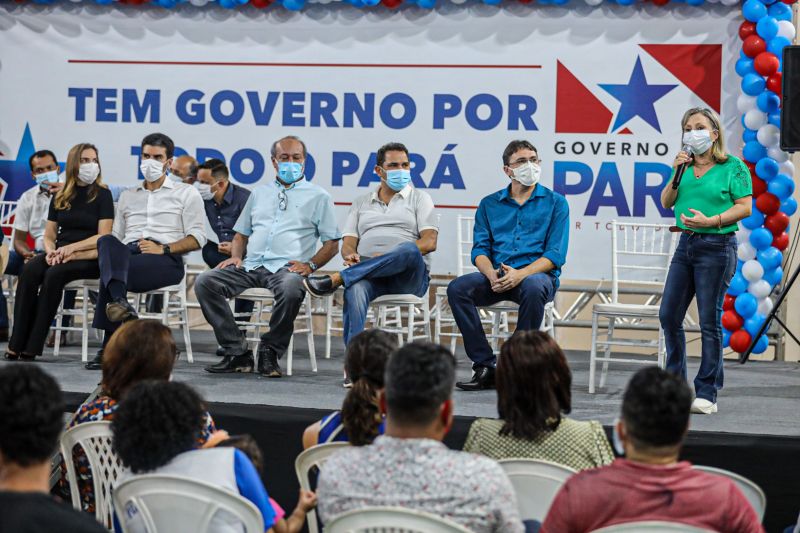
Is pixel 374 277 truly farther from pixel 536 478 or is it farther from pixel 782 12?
pixel 782 12

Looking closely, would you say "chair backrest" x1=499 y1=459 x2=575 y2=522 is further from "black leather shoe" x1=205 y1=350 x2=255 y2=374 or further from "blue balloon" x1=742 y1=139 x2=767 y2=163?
"blue balloon" x1=742 y1=139 x2=767 y2=163

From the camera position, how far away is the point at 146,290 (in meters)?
5.61

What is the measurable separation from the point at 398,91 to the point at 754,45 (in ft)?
7.64

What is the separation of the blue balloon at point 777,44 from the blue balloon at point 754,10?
0.62ft

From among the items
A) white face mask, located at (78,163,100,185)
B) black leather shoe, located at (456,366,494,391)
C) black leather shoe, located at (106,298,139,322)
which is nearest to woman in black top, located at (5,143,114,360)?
white face mask, located at (78,163,100,185)

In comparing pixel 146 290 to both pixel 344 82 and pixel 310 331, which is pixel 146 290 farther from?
pixel 344 82

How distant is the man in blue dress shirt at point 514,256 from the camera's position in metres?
4.93

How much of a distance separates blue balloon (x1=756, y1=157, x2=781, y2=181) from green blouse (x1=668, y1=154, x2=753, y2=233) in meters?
1.88

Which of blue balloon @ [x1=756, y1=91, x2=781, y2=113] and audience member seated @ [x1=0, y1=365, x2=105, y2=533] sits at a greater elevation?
blue balloon @ [x1=756, y1=91, x2=781, y2=113]

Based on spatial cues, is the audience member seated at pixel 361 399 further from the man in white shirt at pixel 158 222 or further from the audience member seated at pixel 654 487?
the man in white shirt at pixel 158 222

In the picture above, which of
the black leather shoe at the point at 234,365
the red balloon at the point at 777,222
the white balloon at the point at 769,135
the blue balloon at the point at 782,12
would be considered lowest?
the black leather shoe at the point at 234,365

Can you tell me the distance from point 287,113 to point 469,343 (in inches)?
112

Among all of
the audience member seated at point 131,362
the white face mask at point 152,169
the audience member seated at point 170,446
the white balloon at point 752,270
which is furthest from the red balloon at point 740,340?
the audience member seated at point 170,446

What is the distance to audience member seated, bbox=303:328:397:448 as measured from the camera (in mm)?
2443
